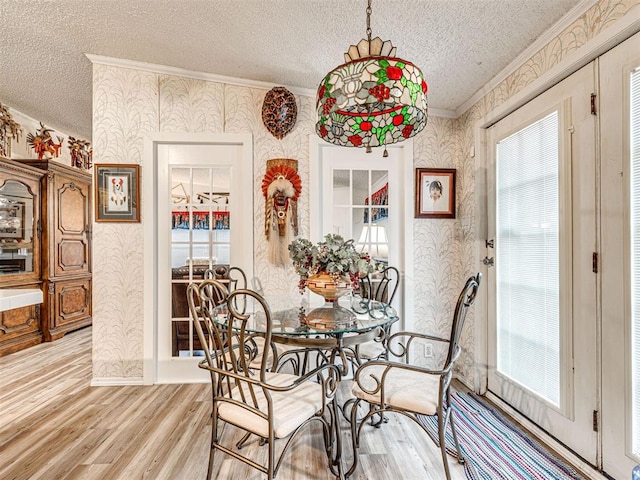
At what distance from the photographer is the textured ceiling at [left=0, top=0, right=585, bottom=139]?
1850mm

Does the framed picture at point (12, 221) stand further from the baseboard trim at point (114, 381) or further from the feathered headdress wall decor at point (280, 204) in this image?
the feathered headdress wall decor at point (280, 204)

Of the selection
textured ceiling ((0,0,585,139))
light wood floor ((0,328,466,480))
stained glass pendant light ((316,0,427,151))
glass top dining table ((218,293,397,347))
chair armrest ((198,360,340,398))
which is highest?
textured ceiling ((0,0,585,139))

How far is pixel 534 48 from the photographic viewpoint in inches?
77.8

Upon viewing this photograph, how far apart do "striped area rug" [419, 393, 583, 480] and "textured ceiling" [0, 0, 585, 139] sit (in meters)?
2.20

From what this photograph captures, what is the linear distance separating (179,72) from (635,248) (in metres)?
3.27

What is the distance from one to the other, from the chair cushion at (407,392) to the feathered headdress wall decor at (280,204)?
1.36 m

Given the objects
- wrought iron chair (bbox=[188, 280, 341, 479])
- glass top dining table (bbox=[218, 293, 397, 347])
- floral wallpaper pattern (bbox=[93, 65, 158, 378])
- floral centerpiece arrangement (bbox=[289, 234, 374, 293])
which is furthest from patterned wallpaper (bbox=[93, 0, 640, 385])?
wrought iron chair (bbox=[188, 280, 341, 479])

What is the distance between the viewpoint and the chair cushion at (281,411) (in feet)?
4.37

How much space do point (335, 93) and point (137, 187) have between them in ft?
6.87

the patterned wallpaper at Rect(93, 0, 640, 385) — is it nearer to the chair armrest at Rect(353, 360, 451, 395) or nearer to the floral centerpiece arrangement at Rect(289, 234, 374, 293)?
the floral centerpiece arrangement at Rect(289, 234, 374, 293)

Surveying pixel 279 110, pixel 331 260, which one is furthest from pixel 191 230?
pixel 331 260

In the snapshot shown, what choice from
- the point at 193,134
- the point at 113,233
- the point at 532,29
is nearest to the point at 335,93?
the point at 532,29

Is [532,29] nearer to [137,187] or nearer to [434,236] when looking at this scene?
[434,236]

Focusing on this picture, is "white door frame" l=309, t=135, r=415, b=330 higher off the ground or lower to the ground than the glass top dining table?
higher
